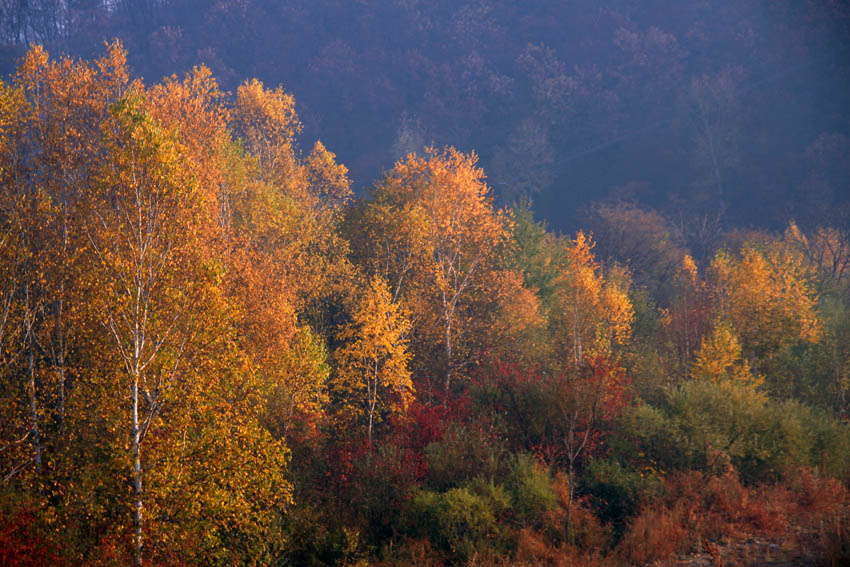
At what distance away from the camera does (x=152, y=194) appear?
17.5 m

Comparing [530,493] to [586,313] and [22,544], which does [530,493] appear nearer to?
[22,544]

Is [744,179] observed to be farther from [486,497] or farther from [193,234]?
[193,234]

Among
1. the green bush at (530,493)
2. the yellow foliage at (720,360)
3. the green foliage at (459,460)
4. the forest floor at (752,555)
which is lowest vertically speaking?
the forest floor at (752,555)

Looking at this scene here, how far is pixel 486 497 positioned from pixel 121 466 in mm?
12980

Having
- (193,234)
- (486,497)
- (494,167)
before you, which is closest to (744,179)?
(494,167)

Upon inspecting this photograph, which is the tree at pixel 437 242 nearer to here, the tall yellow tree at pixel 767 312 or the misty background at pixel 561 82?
the tall yellow tree at pixel 767 312

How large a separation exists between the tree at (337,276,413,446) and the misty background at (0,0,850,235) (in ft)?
202

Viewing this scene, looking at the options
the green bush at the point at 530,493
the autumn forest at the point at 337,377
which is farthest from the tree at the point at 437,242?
the green bush at the point at 530,493

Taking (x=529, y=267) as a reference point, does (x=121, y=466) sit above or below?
below

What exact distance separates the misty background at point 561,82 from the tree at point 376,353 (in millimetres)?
61643

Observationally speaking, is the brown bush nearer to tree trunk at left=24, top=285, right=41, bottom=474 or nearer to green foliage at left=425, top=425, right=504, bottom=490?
green foliage at left=425, top=425, right=504, bottom=490

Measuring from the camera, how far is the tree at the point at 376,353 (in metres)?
26.9

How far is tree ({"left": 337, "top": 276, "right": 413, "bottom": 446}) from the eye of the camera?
1061 inches

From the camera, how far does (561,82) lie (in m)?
115
